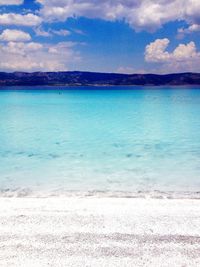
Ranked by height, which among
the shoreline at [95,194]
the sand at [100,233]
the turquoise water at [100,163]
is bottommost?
the turquoise water at [100,163]

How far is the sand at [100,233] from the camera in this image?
5473mm

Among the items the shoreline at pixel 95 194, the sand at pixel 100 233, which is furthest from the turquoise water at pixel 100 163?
the sand at pixel 100 233

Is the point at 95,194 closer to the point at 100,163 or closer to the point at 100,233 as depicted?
the point at 100,233

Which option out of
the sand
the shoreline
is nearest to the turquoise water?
the shoreline

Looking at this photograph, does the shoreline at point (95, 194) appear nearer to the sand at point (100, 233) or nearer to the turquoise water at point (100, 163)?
the turquoise water at point (100, 163)

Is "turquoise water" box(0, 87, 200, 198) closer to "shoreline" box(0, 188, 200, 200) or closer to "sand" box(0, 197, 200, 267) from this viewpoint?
"shoreline" box(0, 188, 200, 200)

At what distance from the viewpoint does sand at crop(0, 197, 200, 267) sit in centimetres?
547

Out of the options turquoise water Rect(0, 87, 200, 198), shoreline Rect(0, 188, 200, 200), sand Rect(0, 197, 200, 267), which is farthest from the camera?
turquoise water Rect(0, 87, 200, 198)

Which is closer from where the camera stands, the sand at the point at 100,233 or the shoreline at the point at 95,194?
the sand at the point at 100,233

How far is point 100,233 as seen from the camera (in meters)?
6.46

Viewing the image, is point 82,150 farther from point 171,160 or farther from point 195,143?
point 195,143

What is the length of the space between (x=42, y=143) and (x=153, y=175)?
32.6ft

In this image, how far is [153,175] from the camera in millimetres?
12883

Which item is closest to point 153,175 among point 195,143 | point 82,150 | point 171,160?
point 171,160
